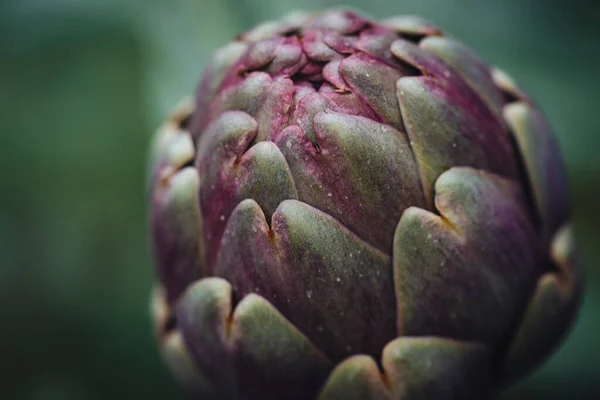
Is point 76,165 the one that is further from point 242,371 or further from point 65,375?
point 242,371

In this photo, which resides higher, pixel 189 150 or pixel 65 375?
pixel 189 150

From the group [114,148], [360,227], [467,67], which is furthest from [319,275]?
[114,148]

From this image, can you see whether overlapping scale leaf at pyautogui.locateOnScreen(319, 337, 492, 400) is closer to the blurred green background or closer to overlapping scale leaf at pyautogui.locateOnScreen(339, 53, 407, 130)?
overlapping scale leaf at pyautogui.locateOnScreen(339, 53, 407, 130)

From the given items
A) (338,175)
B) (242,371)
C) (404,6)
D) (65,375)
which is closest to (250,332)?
(242,371)

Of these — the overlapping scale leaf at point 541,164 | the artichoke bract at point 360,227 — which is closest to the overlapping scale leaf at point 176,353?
the artichoke bract at point 360,227

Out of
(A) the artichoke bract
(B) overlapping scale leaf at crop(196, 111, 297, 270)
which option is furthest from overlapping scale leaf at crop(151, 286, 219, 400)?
(B) overlapping scale leaf at crop(196, 111, 297, 270)

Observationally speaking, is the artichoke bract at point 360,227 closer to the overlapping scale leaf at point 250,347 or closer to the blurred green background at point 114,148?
the overlapping scale leaf at point 250,347
